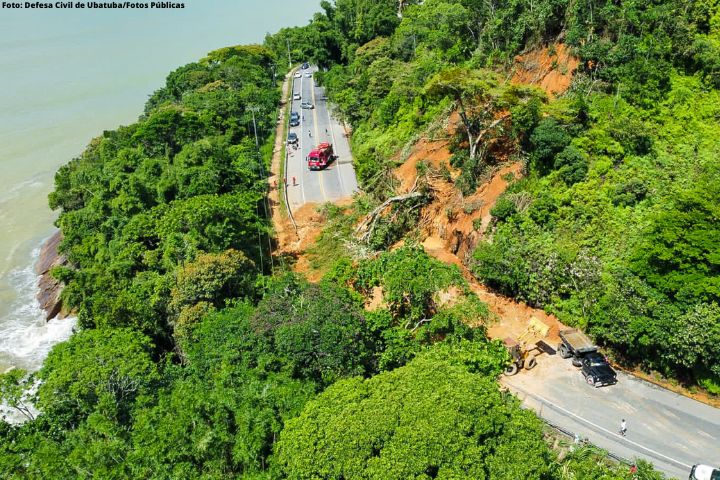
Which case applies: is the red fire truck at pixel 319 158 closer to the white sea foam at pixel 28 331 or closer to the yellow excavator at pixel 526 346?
the white sea foam at pixel 28 331

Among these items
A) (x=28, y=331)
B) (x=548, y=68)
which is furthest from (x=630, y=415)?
(x=28, y=331)

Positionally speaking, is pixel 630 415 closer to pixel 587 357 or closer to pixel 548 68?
pixel 587 357

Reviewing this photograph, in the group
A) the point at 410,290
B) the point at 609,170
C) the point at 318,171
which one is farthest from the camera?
the point at 318,171

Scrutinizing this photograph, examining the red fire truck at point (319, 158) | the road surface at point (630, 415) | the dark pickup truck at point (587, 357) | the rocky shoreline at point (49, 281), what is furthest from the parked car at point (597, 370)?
the rocky shoreline at point (49, 281)

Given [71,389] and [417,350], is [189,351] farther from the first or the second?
[417,350]

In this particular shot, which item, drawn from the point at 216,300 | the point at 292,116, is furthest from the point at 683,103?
the point at 292,116

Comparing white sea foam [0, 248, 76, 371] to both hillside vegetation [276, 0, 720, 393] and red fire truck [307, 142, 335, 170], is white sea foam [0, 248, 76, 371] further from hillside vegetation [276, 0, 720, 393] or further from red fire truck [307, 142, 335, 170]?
red fire truck [307, 142, 335, 170]

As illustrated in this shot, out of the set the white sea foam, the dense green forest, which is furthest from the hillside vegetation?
the white sea foam
